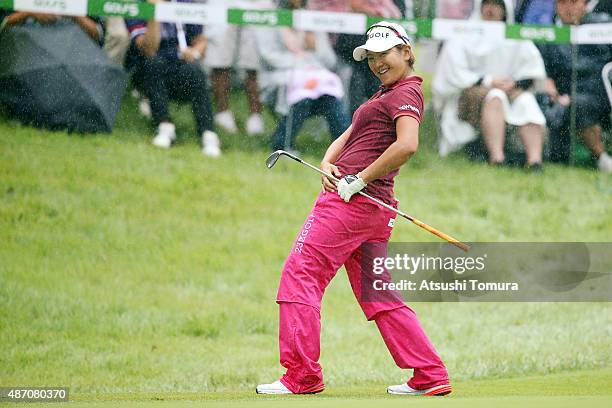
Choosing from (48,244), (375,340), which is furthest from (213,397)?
(48,244)

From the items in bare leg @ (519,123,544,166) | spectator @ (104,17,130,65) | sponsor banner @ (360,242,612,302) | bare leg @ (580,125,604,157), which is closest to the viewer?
sponsor banner @ (360,242,612,302)

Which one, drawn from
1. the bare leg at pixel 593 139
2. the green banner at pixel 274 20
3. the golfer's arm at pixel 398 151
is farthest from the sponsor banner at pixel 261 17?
the golfer's arm at pixel 398 151

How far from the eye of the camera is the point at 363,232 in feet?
20.3

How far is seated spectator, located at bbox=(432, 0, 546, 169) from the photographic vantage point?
10836mm

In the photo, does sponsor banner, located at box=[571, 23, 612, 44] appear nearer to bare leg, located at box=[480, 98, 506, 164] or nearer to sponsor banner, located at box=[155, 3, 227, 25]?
bare leg, located at box=[480, 98, 506, 164]

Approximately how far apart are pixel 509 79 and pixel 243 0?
245cm

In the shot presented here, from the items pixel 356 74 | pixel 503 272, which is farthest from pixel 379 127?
pixel 356 74

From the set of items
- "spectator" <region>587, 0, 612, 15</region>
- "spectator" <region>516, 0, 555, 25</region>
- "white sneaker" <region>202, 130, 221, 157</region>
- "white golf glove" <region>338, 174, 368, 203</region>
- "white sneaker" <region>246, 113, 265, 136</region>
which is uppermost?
"spectator" <region>587, 0, 612, 15</region>

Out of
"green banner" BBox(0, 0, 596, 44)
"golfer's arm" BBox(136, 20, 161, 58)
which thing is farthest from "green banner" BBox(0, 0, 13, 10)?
"golfer's arm" BBox(136, 20, 161, 58)

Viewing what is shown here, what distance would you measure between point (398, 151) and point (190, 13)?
4827 millimetres

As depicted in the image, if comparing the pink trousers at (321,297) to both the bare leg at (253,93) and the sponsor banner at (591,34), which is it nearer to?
the bare leg at (253,93)

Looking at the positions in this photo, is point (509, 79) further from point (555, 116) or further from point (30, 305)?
point (30, 305)

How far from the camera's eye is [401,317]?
6.20 metres

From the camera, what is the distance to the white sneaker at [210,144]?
34.9 feet
